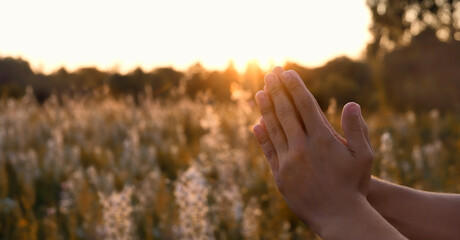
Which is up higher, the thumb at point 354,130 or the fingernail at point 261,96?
the fingernail at point 261,96

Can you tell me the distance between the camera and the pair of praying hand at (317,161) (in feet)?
4.33

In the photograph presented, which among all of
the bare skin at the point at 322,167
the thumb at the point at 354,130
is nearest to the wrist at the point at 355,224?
the bare skin at the point at 322,167

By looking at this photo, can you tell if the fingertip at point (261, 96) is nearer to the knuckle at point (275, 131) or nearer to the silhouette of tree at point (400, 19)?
the knuckle at point (275, 131)

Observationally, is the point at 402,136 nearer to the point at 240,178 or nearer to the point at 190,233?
the point at 240,178

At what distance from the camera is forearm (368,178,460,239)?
171 centimetres

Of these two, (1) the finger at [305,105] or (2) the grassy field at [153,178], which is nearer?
(1) the finger at [305,105]

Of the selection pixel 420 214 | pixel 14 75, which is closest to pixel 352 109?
pixel 420 214

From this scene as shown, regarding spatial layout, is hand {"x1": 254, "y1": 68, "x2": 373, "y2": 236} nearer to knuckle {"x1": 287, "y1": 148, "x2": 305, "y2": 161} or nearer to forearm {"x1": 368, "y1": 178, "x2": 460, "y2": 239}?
knuckle {"x1": 287, "y1": 148, "x2": 305, "y2": 161}

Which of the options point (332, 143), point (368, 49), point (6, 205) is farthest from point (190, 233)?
point (368, 49)

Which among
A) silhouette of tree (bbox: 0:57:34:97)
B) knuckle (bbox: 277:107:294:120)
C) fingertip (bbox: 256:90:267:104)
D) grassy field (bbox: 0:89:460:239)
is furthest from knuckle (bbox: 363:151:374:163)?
silhouette of tree (bbox: 0:57:34:97)

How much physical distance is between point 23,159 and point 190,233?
306 centimetres

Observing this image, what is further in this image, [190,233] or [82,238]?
[82,238]

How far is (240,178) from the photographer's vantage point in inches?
181

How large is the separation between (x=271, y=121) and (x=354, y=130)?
0.80 ft
